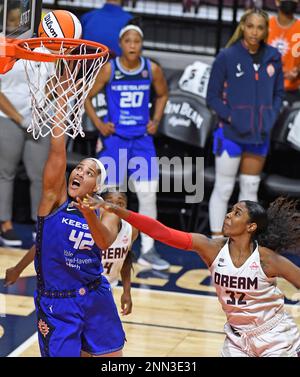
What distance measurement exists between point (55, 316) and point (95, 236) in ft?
2.09

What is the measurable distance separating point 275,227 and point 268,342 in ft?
2.24

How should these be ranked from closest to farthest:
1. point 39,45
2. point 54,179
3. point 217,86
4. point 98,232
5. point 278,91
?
point 98,232 → point 54,179 → point 39,45 → point 217,86 → point 278,91

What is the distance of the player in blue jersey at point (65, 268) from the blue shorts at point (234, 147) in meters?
3.46

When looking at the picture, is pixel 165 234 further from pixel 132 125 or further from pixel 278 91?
pixel 278 91

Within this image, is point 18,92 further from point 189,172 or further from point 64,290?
point 64,290

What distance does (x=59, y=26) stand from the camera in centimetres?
612

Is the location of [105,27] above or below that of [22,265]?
above

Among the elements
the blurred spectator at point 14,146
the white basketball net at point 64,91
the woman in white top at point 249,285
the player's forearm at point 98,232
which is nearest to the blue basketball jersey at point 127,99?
the blurred spectator at point 14,146

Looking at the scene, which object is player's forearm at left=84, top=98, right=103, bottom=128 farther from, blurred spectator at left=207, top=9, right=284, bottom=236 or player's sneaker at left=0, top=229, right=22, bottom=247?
player's sneaker at left=0, top=229, right=22, bottom=247

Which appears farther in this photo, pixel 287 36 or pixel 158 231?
pixel 287 36

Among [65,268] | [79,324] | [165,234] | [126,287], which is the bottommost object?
[126,287]

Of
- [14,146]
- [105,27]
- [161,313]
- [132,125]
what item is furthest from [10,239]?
[105,27]

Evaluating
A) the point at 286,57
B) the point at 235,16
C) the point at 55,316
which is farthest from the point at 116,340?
the point at 235,16

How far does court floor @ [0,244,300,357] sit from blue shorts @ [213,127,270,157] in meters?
1.05
